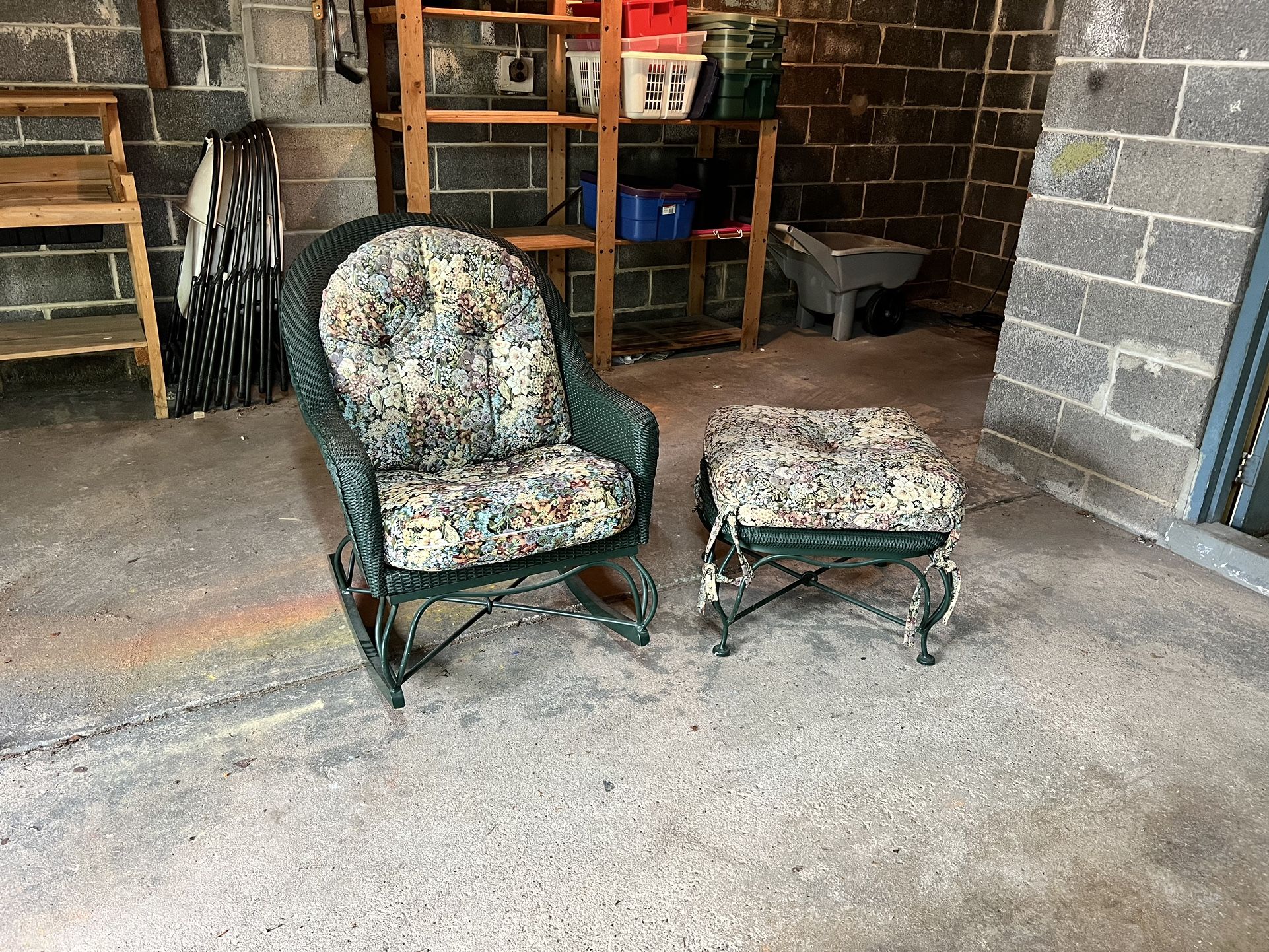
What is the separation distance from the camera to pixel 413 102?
3.72 meters

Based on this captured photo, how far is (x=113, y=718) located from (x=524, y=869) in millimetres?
1005

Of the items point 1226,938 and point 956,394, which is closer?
point 1226,938

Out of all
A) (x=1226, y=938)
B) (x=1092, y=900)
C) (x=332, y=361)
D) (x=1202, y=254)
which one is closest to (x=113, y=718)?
(x=332, y=361)

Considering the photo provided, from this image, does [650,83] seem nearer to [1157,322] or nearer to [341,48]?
[341,48]

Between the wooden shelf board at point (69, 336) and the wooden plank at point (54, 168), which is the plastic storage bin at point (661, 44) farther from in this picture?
the wooden shelf board at point (69, 336)

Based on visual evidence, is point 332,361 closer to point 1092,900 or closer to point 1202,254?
point 1092,900

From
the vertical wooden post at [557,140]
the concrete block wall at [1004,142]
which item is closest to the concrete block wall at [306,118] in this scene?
the vertical wooden post at [557,140]

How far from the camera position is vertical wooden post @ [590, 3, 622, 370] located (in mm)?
4000

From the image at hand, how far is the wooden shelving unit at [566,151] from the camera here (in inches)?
148

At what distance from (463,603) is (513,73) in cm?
282

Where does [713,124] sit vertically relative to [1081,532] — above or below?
above

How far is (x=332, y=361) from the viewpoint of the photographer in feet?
7.73

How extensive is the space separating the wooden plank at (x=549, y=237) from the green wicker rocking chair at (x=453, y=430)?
162cm

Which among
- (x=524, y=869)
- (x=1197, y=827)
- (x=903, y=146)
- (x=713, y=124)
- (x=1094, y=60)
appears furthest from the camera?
(x=903, y=146)
